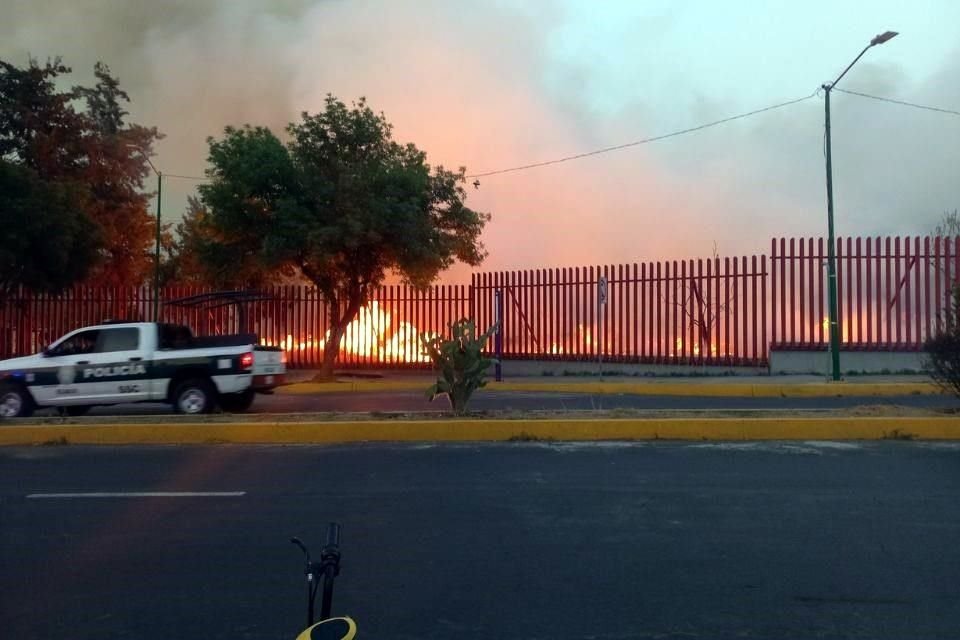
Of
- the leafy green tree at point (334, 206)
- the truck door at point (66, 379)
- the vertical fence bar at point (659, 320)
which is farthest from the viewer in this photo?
the vertical fence bar at point (659, 320)

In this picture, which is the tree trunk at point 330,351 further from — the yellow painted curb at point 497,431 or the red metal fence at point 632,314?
the yellow painted curb at point 497,431

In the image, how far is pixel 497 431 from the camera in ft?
37.8

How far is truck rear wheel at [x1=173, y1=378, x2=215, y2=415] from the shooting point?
15.2 m

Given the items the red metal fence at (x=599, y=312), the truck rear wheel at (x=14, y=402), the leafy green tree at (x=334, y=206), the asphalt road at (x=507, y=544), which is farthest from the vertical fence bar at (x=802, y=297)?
the truck rear wheel at (x=14, y=402)

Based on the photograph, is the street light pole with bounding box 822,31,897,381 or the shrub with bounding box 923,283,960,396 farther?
the street light pole with bounding box 822,31,897,381

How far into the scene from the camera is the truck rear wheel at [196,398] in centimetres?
1516

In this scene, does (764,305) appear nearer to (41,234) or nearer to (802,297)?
(802,297)

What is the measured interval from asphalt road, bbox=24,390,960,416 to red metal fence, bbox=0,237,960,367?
2661 mm

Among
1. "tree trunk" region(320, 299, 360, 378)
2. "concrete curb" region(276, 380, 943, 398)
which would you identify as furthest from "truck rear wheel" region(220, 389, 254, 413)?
"tree trunk" region(320, 299, 360, 378)

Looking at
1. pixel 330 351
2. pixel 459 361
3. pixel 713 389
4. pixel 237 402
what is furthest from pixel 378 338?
pixel 459 361

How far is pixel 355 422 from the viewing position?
39.1 feet

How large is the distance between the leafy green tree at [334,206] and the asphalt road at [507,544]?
1189cm

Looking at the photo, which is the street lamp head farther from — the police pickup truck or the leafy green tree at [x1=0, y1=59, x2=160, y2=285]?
the leafy green tree at [x1=0, y1=59, x2=160, y2=285]

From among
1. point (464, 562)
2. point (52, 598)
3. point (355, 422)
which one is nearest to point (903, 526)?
point (464, 562)
